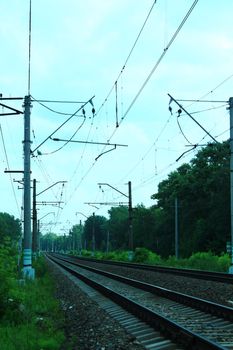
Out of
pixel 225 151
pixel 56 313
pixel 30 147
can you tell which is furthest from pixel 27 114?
pixel 225 151

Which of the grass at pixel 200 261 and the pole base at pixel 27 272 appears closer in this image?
the pole base at pixel 27 272

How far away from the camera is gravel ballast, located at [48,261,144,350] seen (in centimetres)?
1052

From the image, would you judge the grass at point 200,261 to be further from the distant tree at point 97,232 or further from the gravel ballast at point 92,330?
the distant tree at point 97,232

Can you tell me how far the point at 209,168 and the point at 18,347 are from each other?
82.2 meters

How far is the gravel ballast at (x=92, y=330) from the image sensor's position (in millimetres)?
10516

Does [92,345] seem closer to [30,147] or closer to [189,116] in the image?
[30,147]

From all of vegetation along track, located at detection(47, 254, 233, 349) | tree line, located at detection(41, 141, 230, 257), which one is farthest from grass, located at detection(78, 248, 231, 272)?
vegetation along track, located at detection(47, 254, 233, 349)

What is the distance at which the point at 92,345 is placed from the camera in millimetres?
10633

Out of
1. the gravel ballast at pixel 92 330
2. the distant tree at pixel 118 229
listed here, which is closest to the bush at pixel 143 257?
the gravel ballast at pixel 92 330

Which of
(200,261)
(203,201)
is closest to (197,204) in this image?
(203,201)

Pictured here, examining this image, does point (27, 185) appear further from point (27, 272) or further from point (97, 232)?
point (97, 232)

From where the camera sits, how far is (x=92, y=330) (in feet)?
41.0

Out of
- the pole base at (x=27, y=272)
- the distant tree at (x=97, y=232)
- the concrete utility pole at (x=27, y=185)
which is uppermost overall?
the concrete utility pole at (x=27, y=185)

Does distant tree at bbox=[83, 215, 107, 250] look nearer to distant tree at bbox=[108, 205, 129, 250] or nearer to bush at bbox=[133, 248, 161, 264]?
distant tree at bbox=[108, 205, 129, 250]
